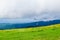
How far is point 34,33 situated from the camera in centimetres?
416

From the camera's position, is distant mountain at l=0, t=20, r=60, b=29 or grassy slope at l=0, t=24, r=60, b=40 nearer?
grassy slope at l=0, t=24, r=60, b=40

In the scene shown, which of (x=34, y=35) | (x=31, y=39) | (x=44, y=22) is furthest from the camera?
(x=44, y=22)

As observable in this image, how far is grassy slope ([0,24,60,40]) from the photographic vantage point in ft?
12.5

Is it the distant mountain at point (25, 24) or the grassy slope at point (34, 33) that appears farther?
the distant mountain at point (25, 24)

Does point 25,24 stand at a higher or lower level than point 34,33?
higher

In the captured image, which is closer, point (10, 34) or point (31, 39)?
point (31, 39)

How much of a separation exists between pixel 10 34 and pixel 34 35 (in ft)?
2.68

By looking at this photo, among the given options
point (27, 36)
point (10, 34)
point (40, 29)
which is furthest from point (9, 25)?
point (40, 29)

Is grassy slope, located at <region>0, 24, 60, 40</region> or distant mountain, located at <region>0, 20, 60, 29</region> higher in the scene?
distant mountain, located at <region>0, 20, 60, 29</region>

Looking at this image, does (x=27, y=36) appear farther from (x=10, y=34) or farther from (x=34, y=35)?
(x=10, y=34)

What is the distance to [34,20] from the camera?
4.20 metres

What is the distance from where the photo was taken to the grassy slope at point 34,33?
150 inches

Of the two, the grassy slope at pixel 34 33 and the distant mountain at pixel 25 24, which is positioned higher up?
the distant mountain at pixel 25 24

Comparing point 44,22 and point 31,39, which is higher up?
point 44,22
